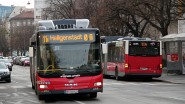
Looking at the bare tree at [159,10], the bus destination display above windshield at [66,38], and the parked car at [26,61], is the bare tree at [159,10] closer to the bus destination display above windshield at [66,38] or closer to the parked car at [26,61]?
the bus destination display above windshield at [66,38]

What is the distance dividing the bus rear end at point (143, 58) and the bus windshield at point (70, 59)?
1406 cm

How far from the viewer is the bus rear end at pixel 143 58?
31.6 m

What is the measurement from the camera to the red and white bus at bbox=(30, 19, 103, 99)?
1716cm

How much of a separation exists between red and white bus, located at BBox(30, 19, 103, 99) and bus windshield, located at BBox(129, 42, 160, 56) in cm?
1384

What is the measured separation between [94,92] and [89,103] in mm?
1118

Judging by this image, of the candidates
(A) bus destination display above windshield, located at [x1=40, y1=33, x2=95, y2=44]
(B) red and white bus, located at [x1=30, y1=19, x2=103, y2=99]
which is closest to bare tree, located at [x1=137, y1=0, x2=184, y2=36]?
(A) bus destination display above windshield, located at [x1=40, y1=33, x2=95, y2=44]

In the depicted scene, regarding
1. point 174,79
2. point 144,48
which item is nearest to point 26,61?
point 174,79

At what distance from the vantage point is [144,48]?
3156 cm

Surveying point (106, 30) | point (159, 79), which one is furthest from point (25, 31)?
point (159, 79)

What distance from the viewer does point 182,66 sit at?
37219 mm

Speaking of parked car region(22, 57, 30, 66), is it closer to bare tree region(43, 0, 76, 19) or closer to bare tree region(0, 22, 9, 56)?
bare tree region(43, 0, 76, 19)

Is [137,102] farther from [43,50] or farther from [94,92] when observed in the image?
[43,50]

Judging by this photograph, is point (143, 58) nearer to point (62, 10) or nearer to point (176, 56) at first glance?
point (176, 56)

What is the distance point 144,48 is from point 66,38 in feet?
47.7
